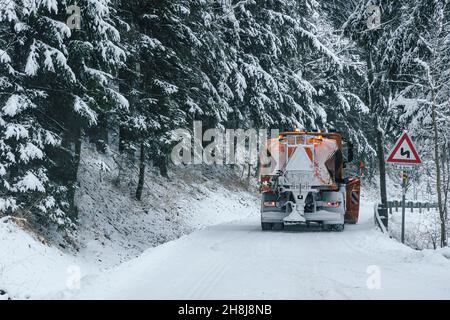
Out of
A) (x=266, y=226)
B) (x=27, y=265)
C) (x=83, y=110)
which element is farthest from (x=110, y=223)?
(x=27, y=265)

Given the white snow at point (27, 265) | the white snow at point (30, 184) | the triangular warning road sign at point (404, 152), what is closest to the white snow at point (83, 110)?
the white snow at point (30, 184)

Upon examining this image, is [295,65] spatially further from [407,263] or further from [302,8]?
[407,263]

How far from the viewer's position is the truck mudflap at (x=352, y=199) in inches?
782

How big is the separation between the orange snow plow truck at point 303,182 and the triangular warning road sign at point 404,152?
137 inches

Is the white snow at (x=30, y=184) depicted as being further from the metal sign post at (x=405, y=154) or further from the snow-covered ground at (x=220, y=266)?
the metal sign post at (x=405, y=154)

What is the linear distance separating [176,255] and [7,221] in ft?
11.8

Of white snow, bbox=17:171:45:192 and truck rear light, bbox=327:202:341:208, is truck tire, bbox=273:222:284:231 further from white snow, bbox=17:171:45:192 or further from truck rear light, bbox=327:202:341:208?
white snow, bbox=17:171:45:192

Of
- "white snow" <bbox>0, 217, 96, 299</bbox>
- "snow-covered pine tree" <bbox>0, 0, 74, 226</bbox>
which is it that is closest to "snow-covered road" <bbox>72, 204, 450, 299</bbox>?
"white snow" <bbox>0, 217, 96, 299</bbox>

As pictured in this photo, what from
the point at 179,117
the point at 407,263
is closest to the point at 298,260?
the point at 407,263

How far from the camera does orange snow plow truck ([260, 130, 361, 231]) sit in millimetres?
16562

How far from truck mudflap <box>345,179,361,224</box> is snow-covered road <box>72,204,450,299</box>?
5.90 meters

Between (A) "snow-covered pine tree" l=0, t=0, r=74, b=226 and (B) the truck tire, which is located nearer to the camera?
(A) "snow-covered pine tree" l=0, t=0, r=74, b=226

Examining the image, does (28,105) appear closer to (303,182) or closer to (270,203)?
(270,203)

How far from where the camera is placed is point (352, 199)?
20172 mm
